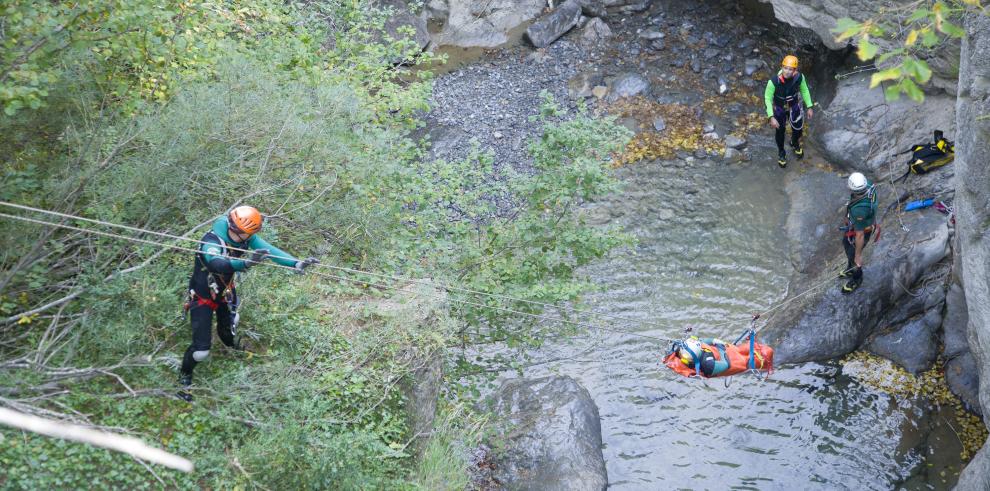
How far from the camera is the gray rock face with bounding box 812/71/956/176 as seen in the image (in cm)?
1150

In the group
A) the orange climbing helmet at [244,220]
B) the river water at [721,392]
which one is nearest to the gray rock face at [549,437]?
the river water at [721,392]

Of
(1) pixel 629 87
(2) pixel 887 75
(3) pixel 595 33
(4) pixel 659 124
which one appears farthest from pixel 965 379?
(3) pixel 595 33

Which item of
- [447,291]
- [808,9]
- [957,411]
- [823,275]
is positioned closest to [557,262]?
[447,291]

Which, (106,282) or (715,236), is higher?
(106,282)

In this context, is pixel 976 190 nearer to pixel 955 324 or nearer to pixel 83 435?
pixel 955 324

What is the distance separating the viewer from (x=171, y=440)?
6168mm

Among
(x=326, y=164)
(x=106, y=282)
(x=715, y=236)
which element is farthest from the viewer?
(x=715, y=236)

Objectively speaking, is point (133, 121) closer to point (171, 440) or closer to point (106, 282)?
point (106, 282)

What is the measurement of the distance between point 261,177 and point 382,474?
330 centimetres

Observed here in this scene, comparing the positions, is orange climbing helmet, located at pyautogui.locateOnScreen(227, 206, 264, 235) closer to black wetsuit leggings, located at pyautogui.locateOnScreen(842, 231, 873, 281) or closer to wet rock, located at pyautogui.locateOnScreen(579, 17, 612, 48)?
black wetsuit leggings, located at pyautogui.locateOnScreen(842, 231, 873, 281)

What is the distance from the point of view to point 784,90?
11.7 meters

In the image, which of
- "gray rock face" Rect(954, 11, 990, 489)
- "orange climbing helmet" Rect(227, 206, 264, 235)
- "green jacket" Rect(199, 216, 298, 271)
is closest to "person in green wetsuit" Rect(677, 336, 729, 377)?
"gray rock face" Rect(954, 11, 990, 489)

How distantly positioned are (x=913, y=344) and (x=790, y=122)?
423 cm

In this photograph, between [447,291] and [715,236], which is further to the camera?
[715,236]
